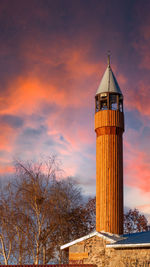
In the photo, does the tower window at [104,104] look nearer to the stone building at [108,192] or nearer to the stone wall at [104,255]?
the stone building at [108,192]

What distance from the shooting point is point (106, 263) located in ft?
76.2

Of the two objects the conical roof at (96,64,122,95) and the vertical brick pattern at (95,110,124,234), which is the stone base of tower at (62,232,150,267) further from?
the conical roof at (96,64,122,95)

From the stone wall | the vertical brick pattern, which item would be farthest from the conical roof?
the stone wall

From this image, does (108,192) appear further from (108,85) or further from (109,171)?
(108,85)

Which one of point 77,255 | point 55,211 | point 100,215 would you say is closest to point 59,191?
point 55,211

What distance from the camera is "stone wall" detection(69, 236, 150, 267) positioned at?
837 inches

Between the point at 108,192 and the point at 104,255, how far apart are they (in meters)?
6.53

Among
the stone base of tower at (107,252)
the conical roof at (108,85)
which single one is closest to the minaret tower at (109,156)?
the conical roof at (108,85)

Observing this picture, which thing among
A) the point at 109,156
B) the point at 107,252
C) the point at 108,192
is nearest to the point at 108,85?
the point at 109,156

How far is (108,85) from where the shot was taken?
107 ft

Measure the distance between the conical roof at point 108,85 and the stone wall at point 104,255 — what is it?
13237 mm

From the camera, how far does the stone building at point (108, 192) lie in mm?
23667

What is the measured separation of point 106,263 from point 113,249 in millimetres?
1032

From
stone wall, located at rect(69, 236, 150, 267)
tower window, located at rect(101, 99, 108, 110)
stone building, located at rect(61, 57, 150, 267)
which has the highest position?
tower window, located at rect(101, 99, 108, 110)
